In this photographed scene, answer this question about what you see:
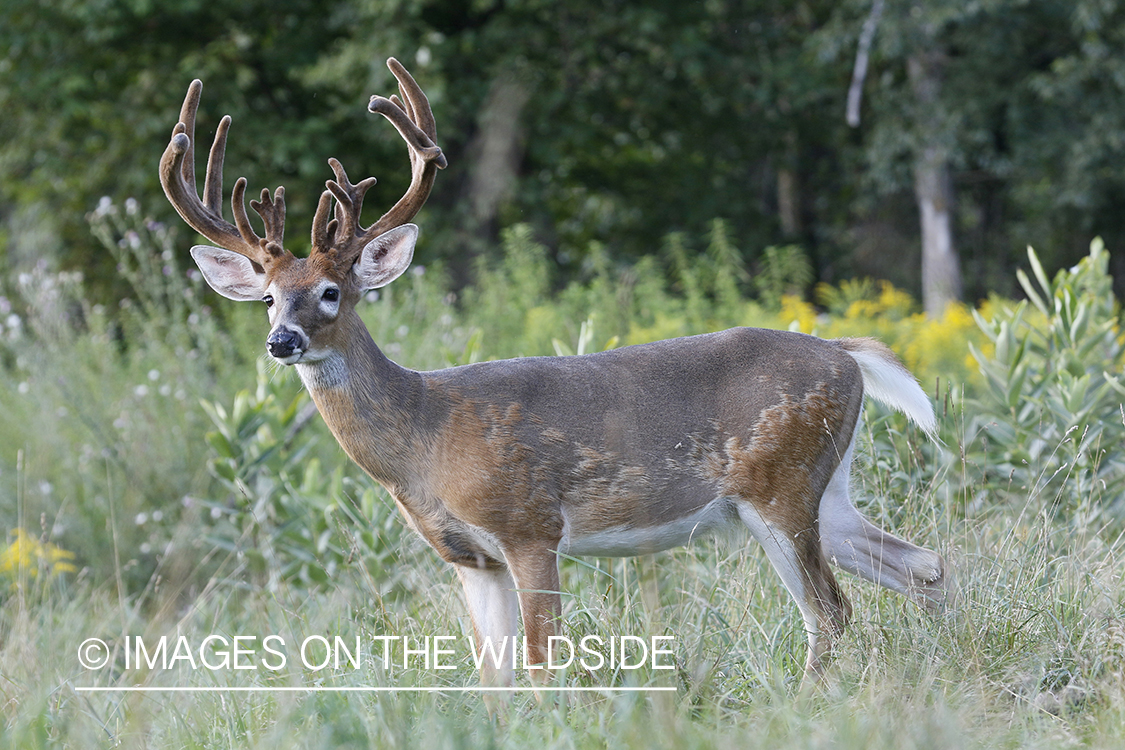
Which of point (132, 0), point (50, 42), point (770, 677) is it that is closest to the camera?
point (770, 677)

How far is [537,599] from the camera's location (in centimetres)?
321

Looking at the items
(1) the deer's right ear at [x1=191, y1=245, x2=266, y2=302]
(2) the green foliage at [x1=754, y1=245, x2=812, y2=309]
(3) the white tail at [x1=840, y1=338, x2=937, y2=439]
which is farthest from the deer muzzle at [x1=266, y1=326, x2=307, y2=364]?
(2) the green foliage at [x1=754, y1=245, x2=812, y2=309]

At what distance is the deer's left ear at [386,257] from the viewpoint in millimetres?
3438

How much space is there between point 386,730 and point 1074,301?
3.44 meters

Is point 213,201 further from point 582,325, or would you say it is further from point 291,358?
point 582,325

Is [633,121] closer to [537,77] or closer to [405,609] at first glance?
[537,77]

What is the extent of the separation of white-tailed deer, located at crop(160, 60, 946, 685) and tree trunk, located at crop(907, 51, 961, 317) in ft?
36.5

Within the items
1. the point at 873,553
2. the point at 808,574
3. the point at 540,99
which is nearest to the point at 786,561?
the point at 808,574

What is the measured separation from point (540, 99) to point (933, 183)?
16.6 feet

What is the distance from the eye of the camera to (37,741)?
2.85 m

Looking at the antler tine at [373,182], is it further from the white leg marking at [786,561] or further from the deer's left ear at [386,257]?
the white leg marking at [786,561]

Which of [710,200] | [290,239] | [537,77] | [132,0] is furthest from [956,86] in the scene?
[132,0]

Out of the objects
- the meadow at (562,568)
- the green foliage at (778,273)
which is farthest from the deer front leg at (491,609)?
the green foliage at (778,273)

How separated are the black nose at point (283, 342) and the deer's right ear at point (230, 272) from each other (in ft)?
1.44
